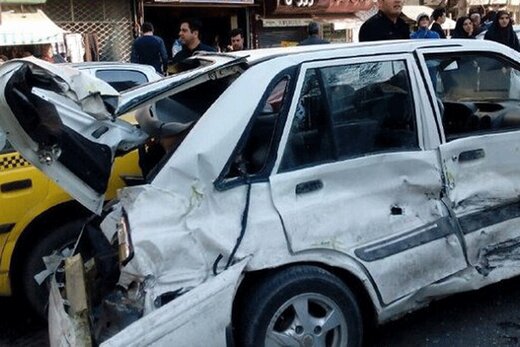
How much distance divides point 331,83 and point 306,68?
16 cm

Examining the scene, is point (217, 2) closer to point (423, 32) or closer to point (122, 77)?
point (423, 32)

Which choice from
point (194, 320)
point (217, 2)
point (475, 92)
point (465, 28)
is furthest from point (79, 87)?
point (217, 2)

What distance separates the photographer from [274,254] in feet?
9.21

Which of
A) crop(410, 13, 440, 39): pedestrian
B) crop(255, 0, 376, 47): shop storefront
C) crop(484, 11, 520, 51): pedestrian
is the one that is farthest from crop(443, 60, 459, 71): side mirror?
crop(255, 0, 376, 47): shop storefront

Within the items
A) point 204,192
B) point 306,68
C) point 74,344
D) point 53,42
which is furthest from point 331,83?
point 53,42

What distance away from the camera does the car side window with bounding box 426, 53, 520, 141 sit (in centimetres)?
363

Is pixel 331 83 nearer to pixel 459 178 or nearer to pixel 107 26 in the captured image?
pixel 459 178

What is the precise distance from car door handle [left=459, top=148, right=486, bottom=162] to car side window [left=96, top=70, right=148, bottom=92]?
137 inches

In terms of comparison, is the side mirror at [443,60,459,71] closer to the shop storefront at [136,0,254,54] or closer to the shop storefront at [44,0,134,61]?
the shop storefront at [44,0,134,61]

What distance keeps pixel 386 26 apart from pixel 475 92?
5.74ft

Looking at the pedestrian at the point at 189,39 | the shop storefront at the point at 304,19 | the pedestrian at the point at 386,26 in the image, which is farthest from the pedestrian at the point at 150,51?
the shop storefront at the point at 304,19

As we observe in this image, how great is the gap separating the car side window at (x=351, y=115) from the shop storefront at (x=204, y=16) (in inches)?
392

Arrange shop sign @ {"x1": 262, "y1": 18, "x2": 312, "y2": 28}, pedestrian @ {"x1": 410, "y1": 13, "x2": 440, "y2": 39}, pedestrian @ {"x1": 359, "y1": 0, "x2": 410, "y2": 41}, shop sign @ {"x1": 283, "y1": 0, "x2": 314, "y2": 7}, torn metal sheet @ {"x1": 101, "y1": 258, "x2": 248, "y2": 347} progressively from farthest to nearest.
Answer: shop sign @ {"x1": 262, "y1": 18, "x2": 312, "y2": 28} < shop sign @ {"x1": 283, "y1": 0, "x2": 314, "y2": 7} < pedestrian @ {"x1": 410, "y1": 13, "x2": 440, "y2": 39} < pedestrian @ {"x1": 359, "y1": 0, "x2": 410, "y2": 41} < torn metal sheet @ {"x1": 101, "y1": 258, "x2": 248, "y2": 347}

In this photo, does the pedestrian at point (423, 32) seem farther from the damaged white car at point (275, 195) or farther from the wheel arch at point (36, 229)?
the wheel arch at point (36, 229)
